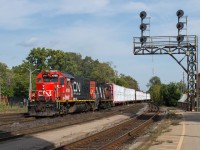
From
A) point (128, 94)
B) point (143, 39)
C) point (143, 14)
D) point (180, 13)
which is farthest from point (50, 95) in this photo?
point (128, 94)

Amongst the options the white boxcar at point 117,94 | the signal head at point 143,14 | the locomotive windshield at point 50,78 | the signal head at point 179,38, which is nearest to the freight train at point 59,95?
the locomotive windshield at point 50,78

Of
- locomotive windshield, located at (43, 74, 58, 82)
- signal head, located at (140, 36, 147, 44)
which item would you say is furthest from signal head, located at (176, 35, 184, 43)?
locomotive windshield, located at (43, 74, 58, 82)

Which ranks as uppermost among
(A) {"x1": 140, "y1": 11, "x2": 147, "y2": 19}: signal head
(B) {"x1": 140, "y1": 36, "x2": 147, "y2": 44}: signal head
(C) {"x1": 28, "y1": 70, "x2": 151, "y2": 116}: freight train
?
(A) {"x1": 140, "y1": 11, "x2": 147, "y2": 19}: signal head

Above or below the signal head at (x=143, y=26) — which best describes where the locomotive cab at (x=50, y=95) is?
below

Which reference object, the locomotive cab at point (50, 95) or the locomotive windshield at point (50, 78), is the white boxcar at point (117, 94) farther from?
the locomotive windshield at point (50, 78)

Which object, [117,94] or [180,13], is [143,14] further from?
[117,94]

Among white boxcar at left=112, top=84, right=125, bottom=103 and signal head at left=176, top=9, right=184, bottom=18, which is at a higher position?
signal head at left=176, top=9, right=184, bottom=18

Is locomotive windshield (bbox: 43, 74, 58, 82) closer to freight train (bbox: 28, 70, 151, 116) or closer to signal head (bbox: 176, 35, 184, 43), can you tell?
freight train (bbox: 28, 70, 151, 116)

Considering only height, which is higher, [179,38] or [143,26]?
[143,26]

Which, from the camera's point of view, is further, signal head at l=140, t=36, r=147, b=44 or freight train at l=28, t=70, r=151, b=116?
signal head at l=140, t=36, r=147, b=44

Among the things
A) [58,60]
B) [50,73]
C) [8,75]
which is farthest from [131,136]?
[58,60]

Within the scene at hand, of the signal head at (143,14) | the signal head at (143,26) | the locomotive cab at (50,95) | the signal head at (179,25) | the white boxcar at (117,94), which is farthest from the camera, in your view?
the white boxcar at (117,94)

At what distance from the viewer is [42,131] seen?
20.2m

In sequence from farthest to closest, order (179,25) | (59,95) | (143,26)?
1. (179,25)
2. (143,26)
3. (59,95)
